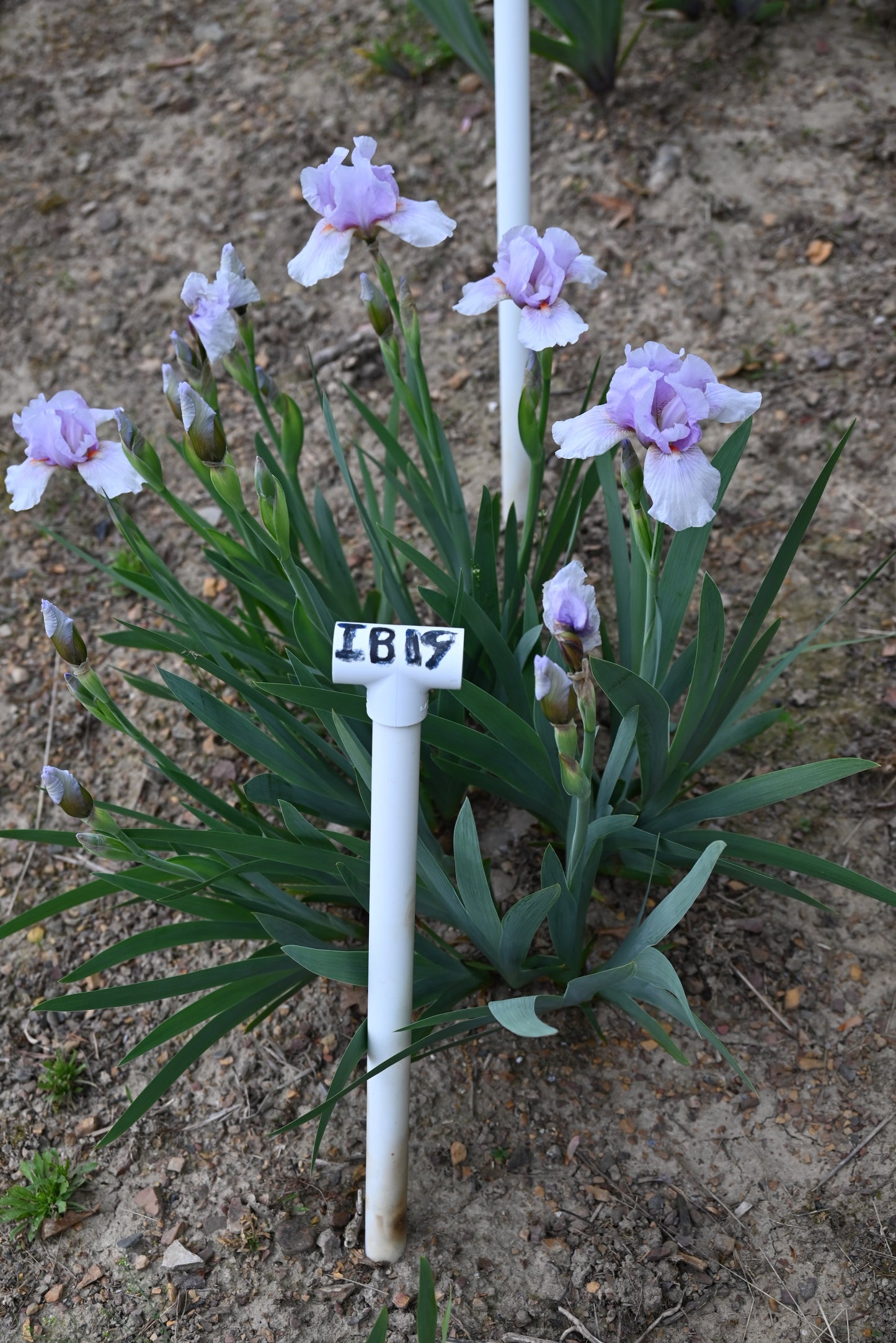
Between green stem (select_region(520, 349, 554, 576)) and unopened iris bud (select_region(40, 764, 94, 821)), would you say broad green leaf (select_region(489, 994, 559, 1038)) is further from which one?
green stem (select_region(520, 349, 554, 576))

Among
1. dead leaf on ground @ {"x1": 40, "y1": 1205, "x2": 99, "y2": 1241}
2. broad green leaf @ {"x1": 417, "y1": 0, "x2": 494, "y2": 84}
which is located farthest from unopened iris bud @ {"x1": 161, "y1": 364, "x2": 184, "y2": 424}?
→ broad green leaf @ {"x1": 417, "y1": 0, "x2": 494, "y2": 84}

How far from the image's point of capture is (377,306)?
1399 millimetres

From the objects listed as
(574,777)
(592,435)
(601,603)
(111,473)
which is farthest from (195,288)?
(601,603)

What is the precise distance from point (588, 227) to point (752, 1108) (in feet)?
6.72

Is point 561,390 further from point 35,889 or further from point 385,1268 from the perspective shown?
point 385,1268

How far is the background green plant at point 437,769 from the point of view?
124 centimetres

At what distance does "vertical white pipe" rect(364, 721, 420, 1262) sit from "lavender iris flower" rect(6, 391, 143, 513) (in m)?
0.56

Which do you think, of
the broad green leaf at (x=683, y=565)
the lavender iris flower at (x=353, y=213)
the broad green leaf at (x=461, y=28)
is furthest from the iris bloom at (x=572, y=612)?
the broad green leaf at (x=461, y=28)

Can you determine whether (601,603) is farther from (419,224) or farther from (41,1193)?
(41,1193)

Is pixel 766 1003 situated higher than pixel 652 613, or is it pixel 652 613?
pixel 652 613

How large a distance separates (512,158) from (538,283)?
1.90 ft

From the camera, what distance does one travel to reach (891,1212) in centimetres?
133

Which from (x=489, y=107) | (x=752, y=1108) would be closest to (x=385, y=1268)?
(x=752, y=1108)

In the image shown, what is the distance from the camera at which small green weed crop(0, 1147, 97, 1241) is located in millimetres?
1430
